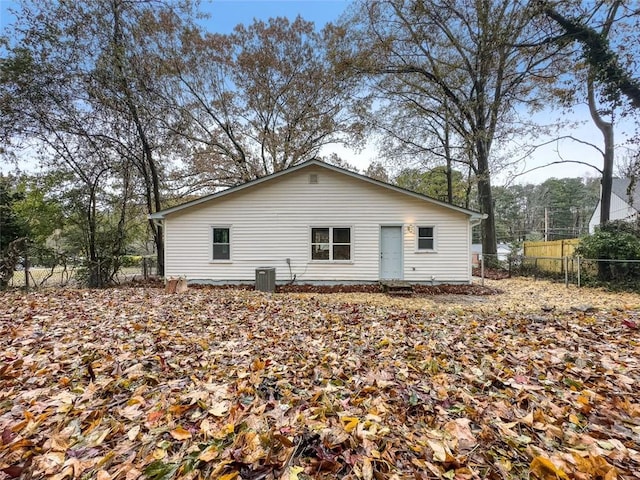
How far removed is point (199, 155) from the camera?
16.6 meters

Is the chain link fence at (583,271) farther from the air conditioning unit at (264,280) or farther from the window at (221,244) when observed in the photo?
the window at (221,244)

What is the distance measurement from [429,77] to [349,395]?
17.2 meters

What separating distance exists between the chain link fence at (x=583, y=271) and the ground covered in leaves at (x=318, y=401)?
7.91 m

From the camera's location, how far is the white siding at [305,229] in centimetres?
1108

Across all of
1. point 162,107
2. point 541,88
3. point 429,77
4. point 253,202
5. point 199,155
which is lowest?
point 253,202

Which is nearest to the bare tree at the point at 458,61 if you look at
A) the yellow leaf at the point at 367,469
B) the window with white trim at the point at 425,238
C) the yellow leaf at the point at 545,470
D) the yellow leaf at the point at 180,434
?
the window with white trim at the point at 425,238

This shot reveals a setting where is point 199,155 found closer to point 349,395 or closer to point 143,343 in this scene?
point 143,343

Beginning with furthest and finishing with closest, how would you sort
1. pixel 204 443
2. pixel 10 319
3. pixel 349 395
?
pixel 10 319 → pixel 349 395 → pixel 204 443

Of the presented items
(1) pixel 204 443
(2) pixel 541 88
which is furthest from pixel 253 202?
(2) pixel 541 88

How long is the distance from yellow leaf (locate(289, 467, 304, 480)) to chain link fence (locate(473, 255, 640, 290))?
11278mm

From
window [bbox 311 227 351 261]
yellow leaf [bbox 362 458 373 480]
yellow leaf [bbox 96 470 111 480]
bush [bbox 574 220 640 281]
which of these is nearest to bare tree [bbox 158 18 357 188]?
window [bbox 311 227 351 261]

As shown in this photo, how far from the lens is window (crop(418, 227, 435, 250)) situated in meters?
11.1

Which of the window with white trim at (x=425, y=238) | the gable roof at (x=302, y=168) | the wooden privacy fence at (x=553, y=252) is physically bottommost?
the wooden privacy fence at (x=553, y=252)

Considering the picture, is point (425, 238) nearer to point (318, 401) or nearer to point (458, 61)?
point (318, 401)
